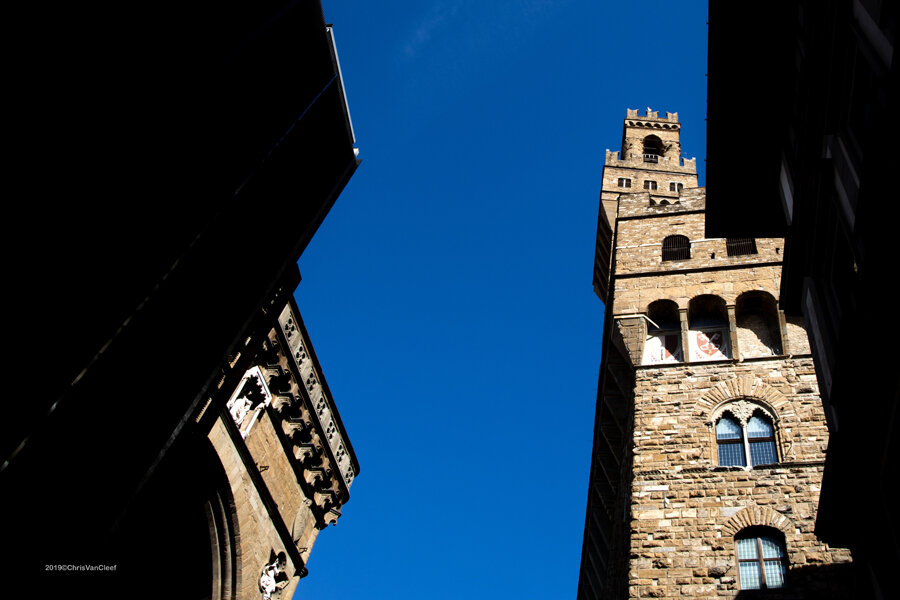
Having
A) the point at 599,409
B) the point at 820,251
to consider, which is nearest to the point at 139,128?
the point at 820,251

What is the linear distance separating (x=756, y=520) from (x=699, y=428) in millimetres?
2702

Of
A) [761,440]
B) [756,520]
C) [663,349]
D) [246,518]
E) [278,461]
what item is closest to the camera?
[246,518]

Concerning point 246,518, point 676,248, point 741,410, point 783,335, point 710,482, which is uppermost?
point 676,248

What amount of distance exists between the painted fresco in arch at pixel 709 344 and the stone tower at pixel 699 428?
0.13 ft

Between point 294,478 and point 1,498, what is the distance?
687 cm

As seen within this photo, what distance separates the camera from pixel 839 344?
24.3ft

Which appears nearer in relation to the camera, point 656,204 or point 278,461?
point 278,461

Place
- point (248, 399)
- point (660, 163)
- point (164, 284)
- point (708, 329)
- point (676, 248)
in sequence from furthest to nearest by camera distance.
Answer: point (660, 163)
point (676, 248)
point (708, 329)
point (248, 399)
point (164, 284)

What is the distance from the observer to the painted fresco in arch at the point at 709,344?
62.1 ft

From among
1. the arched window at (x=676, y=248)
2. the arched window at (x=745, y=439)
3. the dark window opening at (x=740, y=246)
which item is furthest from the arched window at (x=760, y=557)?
the arched window at (x=676, y=248)

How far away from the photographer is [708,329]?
19.8 meters

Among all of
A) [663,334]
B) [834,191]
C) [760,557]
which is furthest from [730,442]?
[834,191]

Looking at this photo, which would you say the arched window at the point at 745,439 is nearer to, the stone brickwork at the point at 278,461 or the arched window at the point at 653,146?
the stone brickwork at the point at 278,461

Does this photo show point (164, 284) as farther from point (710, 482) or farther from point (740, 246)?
point (740, 246)
